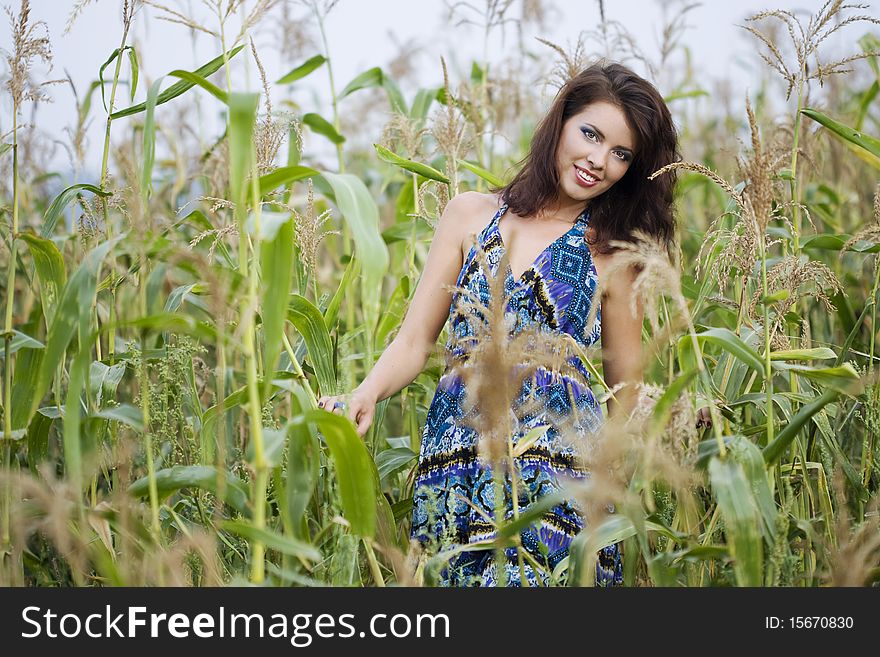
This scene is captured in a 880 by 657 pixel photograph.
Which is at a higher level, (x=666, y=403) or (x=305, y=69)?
(x=305, y=69)

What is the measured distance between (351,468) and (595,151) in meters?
1.00

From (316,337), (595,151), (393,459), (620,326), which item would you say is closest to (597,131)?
(595,151)

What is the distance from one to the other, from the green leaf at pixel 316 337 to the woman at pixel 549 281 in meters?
0.07

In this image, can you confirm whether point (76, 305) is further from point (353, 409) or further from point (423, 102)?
point (423, 102)

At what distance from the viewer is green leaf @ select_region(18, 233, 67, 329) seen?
174cm

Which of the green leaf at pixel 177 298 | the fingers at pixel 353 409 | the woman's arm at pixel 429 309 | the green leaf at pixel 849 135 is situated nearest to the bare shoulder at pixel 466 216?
the woman's arm at pixel 429 309

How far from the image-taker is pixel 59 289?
5.95 feet

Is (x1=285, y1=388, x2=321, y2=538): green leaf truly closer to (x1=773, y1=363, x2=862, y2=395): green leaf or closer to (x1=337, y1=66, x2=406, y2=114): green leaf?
(x1=773, y1=363, x2=862, y2=395): green leaf

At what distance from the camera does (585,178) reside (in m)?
2.02

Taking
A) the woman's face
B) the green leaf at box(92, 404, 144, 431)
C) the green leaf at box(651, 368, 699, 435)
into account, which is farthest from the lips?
the green leaf at box(92, 404, 144, 431)

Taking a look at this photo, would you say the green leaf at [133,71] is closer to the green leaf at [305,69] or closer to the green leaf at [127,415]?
the green leaf at [127,415]

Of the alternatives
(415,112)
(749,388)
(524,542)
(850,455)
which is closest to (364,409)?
(524,542)

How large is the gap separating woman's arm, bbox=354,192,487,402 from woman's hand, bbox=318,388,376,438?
0.16ft

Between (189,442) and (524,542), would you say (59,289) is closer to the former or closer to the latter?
(189,442)
